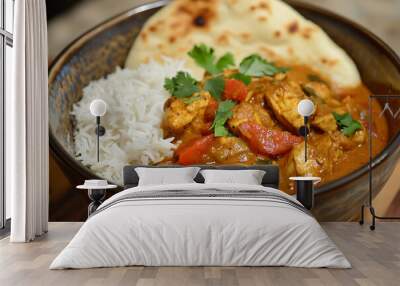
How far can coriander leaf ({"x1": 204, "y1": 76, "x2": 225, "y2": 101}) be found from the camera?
715 centimetres

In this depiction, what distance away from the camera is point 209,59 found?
7254 mm

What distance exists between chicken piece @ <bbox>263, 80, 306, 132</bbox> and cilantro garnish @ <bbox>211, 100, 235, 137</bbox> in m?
0.44

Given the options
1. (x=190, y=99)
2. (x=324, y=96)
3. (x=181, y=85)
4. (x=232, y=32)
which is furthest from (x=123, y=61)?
(x=324, y=96)

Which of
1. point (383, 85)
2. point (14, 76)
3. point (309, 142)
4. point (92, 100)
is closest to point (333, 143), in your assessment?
point (309, 142)

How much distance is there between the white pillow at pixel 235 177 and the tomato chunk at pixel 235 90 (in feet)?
3.33

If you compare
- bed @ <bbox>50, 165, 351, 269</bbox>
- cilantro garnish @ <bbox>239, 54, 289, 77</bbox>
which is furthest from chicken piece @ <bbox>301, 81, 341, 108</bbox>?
bed @ <bbox>50, 165, 351, 269</bbox>

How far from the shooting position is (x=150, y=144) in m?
7.14

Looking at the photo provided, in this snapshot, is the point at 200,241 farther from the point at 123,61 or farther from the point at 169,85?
the point at 123,61

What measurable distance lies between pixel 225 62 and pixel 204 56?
262mm

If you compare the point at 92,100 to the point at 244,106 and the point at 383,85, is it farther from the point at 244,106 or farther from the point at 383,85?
the point at 383,85

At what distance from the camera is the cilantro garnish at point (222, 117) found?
23.2ft

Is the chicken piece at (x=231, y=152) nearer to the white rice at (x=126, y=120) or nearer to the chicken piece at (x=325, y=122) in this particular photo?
the white rice at (x=126, y=120)

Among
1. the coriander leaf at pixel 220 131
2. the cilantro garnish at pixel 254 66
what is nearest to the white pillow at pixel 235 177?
the coriander leaf at pixel 220 131

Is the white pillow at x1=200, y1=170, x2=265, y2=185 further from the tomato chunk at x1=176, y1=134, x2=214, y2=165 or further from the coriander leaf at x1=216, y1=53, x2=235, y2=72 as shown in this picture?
the coriander leaf at x1=216, y1=53, x2=235, y2=72
